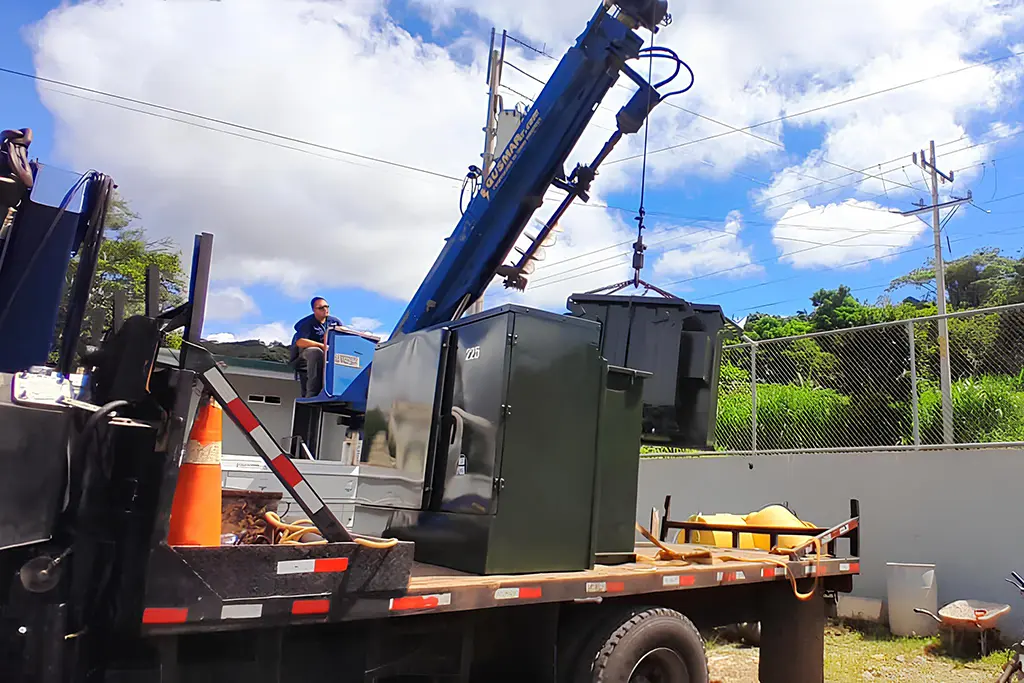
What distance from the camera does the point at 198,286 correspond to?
3.07 m

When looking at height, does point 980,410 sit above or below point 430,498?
above

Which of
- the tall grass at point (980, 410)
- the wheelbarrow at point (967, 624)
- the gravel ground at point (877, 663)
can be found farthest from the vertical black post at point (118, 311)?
the tall grass at point (980, 410)

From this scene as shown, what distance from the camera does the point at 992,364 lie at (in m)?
9.43

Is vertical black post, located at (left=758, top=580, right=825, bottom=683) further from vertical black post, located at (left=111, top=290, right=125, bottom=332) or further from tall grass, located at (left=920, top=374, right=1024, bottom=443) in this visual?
vertical black post, located at (left=111, top=290, right=125, bottom=332)

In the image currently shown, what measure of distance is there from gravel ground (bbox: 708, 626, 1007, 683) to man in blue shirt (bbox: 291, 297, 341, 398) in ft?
16.8

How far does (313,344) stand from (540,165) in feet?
11.6

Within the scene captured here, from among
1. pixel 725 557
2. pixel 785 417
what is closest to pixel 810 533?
pixel 725 557

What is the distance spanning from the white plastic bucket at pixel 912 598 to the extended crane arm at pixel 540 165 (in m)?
5.33

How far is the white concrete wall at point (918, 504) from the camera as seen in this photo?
8.16 meters

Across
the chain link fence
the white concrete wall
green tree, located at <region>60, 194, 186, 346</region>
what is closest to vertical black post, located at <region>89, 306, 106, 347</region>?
green tree, located at <region>60, 194, 186, 346</region>

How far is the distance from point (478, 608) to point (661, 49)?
4943mm

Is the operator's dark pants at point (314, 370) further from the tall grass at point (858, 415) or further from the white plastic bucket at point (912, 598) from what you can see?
the white plastic bucket at point (912, 598)

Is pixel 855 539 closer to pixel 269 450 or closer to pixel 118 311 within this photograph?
pixel 269 450

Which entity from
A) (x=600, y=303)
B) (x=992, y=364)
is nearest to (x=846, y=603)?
(x=992, y=364)
